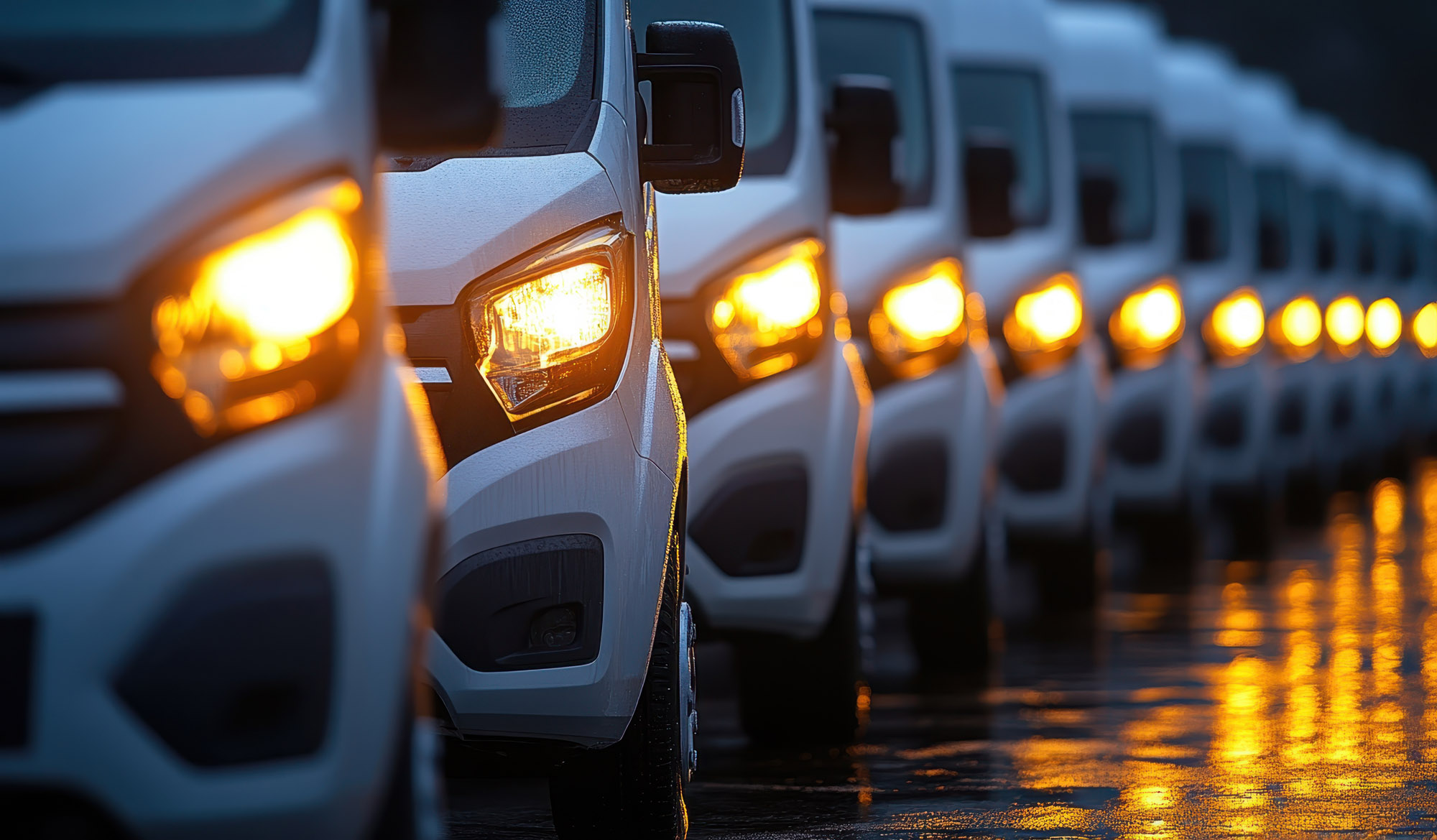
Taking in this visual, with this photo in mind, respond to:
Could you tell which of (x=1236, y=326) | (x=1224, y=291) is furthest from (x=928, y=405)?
(x=1236, y=326)

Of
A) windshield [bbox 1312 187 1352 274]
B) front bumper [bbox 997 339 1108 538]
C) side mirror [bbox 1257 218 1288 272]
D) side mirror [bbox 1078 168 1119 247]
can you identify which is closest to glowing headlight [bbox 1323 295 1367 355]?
windshield [bbox 1312 187 1352 274]

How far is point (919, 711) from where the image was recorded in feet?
29.4

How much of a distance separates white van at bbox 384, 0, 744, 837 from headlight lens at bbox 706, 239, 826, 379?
59.5 inches

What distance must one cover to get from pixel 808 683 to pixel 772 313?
1.13 metres

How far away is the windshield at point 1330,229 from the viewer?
2127 cm

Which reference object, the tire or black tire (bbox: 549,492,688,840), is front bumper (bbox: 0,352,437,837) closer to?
the tire

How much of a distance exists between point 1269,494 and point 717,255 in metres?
10.7

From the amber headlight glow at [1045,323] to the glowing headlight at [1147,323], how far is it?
6.60 ft

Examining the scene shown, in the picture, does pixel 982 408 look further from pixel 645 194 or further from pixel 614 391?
pixel 614 391

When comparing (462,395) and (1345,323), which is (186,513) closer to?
(462,395)

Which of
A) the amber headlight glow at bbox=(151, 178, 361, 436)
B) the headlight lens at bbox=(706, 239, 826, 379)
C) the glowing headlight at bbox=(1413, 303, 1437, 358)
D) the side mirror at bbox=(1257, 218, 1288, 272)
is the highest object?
the amber headlight glow at bbox=(151, 178, 361, 436)

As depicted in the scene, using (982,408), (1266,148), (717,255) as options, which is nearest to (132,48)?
(717,255)

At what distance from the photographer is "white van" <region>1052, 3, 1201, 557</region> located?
13867mm

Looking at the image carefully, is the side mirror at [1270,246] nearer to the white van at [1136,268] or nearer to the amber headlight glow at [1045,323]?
the white van at [1136,268]
